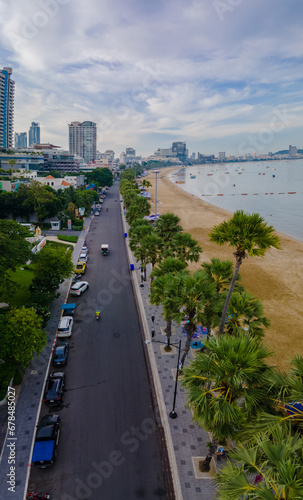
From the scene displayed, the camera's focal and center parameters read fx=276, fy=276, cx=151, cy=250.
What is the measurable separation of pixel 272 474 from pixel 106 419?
11817mm

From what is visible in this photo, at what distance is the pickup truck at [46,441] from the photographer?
13492 mm

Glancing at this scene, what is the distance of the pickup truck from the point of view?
44.3 feet

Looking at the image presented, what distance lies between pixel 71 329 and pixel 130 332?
5.26m

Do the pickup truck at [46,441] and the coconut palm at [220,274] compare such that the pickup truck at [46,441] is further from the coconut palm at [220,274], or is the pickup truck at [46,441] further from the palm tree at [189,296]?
the coconut palm at [220,274]

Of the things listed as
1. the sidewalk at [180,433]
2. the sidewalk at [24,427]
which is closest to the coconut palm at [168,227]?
the sidewalk at [180,433]

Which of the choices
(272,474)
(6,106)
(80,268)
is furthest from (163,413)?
(6,106)

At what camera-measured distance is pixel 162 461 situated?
1405cm

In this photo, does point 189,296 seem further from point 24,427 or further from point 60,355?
point 24,427

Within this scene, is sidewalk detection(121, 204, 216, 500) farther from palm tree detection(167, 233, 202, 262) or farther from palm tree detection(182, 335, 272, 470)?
palm tree detection(167, 233, 202, 262)

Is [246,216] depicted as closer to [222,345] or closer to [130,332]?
[222,345]

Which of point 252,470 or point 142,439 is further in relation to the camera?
point 142,439

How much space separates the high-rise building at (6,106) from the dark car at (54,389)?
521 ft

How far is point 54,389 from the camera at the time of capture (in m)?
17.5

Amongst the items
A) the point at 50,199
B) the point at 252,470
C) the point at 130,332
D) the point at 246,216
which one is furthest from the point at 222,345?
the point at 50,199
